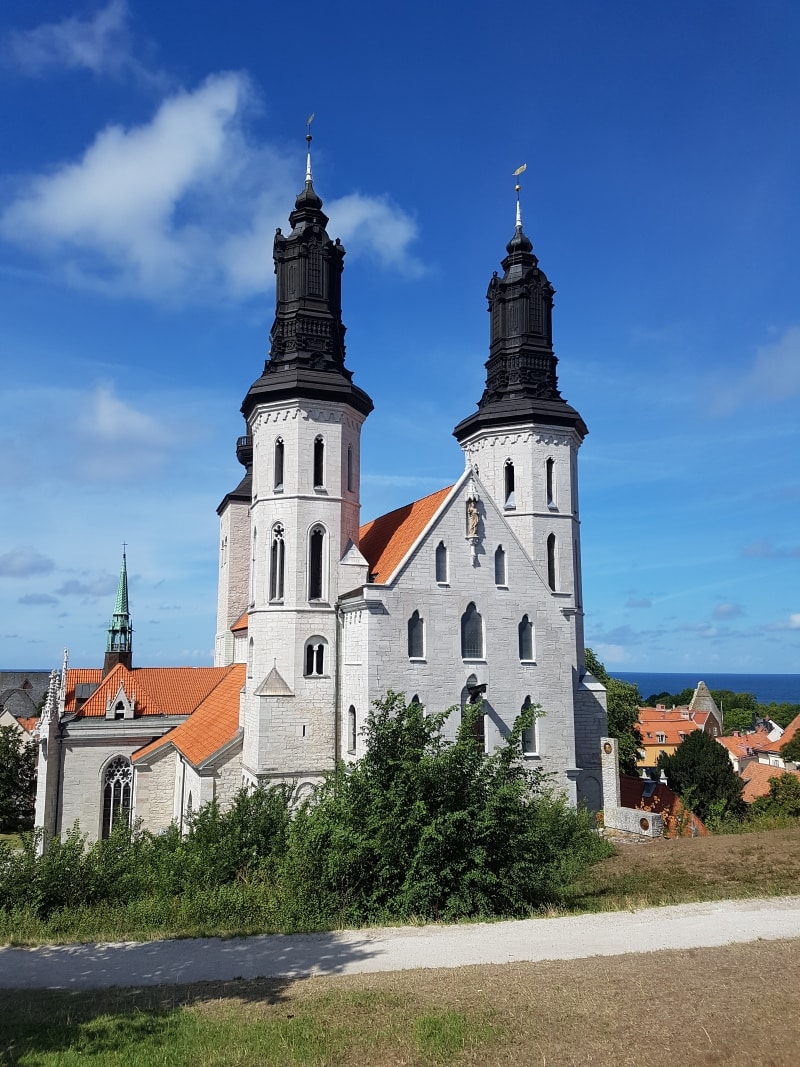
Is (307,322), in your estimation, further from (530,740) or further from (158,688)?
(158,688)

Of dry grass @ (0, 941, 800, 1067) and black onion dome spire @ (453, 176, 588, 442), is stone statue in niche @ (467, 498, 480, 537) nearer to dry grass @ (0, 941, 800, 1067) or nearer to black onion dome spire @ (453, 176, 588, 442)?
black onion dome spire @ (453, 176, 588, 442)

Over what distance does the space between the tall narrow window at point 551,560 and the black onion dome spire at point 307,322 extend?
8.66m

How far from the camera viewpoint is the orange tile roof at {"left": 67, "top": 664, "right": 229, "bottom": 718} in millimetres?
36969

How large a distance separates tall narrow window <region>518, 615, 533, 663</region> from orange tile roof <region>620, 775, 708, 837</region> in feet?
26.4

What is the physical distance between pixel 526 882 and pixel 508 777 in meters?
1.99

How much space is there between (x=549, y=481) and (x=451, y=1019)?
23860 mm

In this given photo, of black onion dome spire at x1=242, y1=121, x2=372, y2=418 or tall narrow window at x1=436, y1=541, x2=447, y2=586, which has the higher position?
black onion dome spire at x1=242, y1=121, x2=372, y2=418

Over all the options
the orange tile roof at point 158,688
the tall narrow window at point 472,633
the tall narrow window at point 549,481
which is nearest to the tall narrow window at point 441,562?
the tall narrow window at point 472,633

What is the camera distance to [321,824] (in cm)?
1562

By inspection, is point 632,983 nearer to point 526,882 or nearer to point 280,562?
point 526,882

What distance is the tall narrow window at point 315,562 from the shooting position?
26375mm

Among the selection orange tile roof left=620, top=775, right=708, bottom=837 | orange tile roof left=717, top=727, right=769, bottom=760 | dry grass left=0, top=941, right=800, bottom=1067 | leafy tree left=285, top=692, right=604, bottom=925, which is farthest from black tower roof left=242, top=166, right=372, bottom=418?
orange tile roof left=717, top=727, right=769, bottom=760

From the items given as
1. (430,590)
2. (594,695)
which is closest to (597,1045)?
(430,590)

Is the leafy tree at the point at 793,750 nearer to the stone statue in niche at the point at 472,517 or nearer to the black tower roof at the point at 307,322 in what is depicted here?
the stone statue in niche at the point at 472,517
